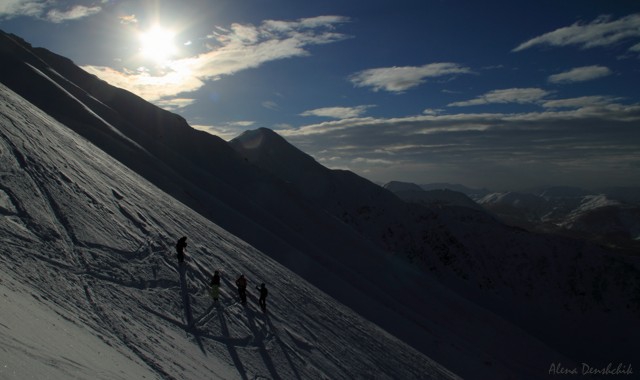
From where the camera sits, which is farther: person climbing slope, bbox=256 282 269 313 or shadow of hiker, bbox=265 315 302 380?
person climbing slope, bbox=256 282 269 313

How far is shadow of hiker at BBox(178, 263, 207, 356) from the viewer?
12.6 m

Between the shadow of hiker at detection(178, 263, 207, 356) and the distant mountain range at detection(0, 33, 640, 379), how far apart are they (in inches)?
35.5

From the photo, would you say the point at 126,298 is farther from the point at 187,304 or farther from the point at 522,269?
the point at 522,269

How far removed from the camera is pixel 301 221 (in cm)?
5788

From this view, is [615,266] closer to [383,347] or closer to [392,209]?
[392,209]

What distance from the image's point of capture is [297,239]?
4631cm

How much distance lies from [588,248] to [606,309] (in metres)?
12.5

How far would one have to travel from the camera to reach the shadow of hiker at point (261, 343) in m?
13.2

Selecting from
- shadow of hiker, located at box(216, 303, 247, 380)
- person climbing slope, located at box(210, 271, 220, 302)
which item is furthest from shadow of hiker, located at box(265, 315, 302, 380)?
person climbing slope, located at box(210, 271, 220, 302)

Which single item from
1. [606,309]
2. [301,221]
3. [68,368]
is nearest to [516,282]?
[606,309]

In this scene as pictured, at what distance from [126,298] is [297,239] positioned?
3435 cm

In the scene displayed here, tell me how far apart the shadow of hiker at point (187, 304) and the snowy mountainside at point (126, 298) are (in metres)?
0.05

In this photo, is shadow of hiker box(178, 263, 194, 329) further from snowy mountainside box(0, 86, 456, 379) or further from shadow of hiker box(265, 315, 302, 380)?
shadow of hiker box(265, 315, 302, 380)

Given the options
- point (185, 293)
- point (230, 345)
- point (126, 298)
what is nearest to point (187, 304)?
point (185, 293)
